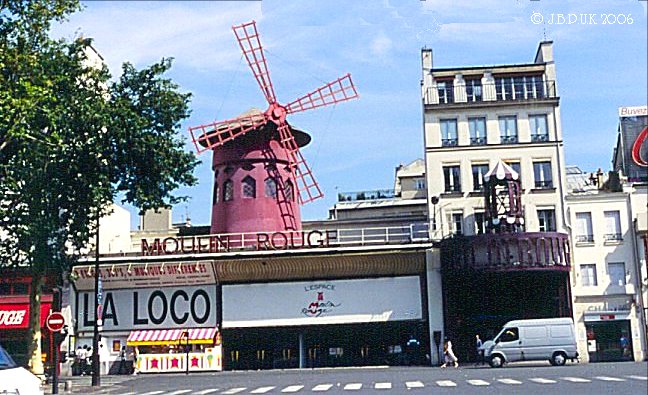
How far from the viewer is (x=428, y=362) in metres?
40.5

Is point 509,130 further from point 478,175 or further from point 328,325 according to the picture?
point 328,325

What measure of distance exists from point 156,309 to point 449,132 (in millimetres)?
16587

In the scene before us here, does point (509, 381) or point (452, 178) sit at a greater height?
point (452, 178)

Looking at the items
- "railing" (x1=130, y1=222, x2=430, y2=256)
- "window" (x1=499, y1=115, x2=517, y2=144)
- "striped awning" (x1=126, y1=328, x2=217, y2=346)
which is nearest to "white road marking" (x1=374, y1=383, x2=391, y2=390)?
"railing" (x1=130, y1=222, x2=430, y2=256)

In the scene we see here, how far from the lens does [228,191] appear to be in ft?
147

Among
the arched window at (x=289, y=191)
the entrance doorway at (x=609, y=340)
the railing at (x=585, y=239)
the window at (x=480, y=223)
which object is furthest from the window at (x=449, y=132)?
the entrance doorway at (x=609, y=340)

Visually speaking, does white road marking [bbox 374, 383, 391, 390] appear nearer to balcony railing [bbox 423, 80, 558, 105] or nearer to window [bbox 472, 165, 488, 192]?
window [bbox 472, 165, 488, 192]

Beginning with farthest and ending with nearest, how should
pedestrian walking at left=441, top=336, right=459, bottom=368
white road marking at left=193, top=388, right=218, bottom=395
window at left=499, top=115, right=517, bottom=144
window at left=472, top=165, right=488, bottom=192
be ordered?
window at left=499, top=115, right=517, bottom=144 < window at left=472, top=165, right=488, bottom=192 < pedestrian walking at left=441, top=336, right=459, bottom=368 < white road marking at left=193, top=388, right=218, bottom=395

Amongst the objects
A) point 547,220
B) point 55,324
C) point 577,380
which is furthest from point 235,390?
point 547,220

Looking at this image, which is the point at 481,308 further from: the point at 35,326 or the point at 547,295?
the point at 35,326

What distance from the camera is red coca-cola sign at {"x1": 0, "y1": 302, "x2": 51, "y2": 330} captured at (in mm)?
41719

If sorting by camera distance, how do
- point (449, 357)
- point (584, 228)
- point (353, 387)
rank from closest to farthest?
point (353, 387)
point (449, 357)
point (584, 228)

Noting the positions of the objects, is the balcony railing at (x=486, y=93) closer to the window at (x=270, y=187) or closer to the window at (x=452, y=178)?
the window at (x=452, y=178)

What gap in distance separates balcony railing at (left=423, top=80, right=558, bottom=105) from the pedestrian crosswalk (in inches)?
868
